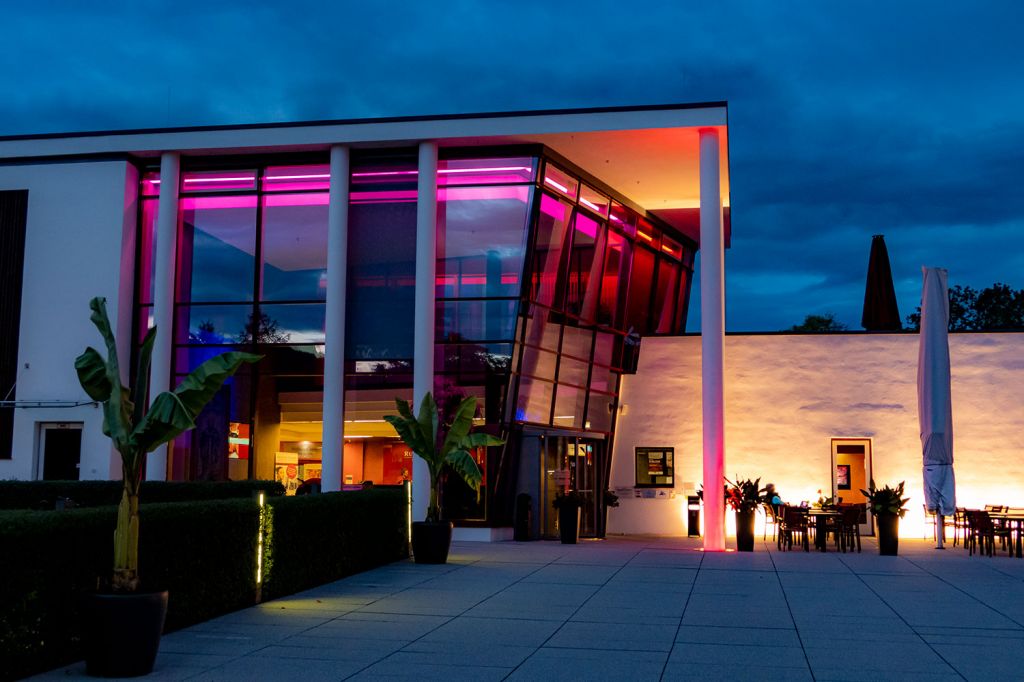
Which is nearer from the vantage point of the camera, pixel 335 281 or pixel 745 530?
pixel 745 530

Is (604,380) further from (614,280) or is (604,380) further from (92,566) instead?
(92,566)

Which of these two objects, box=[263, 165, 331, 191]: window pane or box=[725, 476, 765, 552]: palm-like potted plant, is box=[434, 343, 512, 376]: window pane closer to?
→ box=[263, 165, 331, 191]: window pane

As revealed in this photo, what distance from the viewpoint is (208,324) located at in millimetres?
25594

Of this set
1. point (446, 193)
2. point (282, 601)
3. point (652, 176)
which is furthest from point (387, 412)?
point (282, 601)

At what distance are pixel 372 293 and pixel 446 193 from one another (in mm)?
2857

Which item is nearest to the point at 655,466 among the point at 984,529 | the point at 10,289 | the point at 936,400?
the point at 936,400

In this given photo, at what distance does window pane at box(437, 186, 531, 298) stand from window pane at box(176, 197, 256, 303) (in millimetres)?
4700

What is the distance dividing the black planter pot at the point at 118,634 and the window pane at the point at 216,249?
56.5 ft

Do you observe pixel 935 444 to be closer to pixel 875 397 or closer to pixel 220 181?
pixel 875 397

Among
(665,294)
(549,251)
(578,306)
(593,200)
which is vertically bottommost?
(578,306)

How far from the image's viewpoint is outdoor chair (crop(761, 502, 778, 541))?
23.5 metres

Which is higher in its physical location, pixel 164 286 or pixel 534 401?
pixel 164 286

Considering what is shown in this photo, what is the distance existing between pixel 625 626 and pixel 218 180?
17880 mm

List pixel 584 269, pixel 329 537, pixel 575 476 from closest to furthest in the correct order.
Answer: pixel 329 537
pixel 575 476
pixel 584 269
